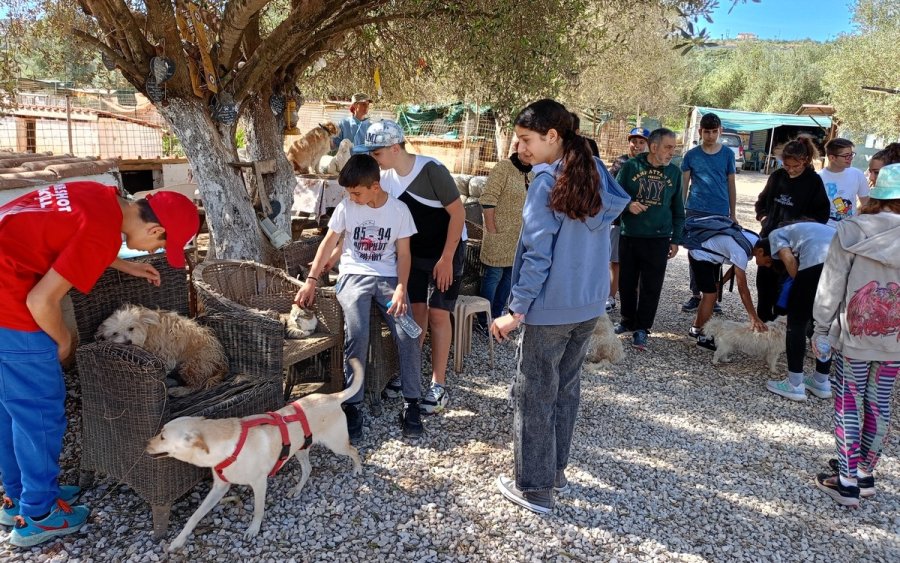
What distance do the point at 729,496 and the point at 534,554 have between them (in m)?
1.38

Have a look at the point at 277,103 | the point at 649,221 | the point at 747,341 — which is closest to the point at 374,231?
the point at 649,221

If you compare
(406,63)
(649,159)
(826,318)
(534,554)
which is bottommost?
(534,554)

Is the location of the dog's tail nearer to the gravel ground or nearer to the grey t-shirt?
the gravel ground

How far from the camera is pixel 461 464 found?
361 cm

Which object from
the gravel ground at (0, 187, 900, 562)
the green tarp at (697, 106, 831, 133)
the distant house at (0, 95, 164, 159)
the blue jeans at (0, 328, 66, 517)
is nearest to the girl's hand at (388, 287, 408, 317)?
the gravel ground at (0, 187, 900, 562)

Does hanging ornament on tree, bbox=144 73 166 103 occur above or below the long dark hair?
above

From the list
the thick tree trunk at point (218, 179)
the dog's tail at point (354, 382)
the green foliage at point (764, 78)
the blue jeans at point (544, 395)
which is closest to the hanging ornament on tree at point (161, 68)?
the thick tree trunk at point (218, 179)

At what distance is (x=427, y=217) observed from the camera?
12.7ft

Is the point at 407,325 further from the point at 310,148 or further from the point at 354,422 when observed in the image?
the point at 310,148

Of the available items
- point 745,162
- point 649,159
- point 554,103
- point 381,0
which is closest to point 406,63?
point 381,0

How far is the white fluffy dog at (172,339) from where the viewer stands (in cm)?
309

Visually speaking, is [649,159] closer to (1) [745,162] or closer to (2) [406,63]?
(2) [406,63]

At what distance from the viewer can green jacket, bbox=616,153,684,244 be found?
5.42 meters

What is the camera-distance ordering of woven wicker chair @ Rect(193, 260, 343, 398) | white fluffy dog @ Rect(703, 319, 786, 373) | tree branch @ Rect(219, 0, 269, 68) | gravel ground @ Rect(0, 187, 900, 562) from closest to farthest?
gravel ground @ Rect(0, 187, 900, 562), woven wicker chair @ Rect(193, 260, 343, 398), tree branch @ Rect(219, 0, 269, 68), white fluffy dog @ Rect(703, 319, 786, 373)
